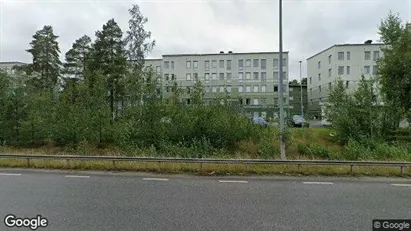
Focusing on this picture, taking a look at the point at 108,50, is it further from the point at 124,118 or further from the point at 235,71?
the point at 235,71

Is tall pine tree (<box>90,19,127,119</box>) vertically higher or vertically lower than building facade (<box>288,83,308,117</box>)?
higher

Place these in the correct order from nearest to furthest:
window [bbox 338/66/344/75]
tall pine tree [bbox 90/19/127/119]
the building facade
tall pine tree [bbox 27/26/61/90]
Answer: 1. tall pine tree [bbox 90/19/127/119]
2. tall pine tree [bbox 27/26/61/90]
3. window [bbox 338/66/344/75]
4. the building facade

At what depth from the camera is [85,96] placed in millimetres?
19750

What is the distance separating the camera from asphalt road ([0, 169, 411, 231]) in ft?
16.0

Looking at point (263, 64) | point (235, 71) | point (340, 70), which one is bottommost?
point (340, 70)

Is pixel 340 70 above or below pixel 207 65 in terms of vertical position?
below

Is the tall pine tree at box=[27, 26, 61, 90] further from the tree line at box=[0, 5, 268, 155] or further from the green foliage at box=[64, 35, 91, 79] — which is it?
the tree line at box=[0, 5, 268, 155]

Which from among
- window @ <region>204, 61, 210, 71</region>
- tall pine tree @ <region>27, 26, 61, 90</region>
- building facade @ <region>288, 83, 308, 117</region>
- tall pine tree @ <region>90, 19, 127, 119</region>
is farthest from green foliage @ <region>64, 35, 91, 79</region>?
building facade @ <region>288, 83, 308, 117</region>

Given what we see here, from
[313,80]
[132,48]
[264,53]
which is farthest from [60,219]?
[313,80]

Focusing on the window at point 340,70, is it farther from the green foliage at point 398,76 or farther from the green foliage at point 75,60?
the green foliage at point 75,60

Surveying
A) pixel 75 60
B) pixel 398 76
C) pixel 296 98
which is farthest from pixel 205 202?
pixel 296 98

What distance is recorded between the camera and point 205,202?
20.1 ft

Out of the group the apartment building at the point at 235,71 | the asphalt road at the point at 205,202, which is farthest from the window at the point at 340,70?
the asphalt road at the point at 205,202

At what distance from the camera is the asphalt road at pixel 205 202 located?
4879mm
